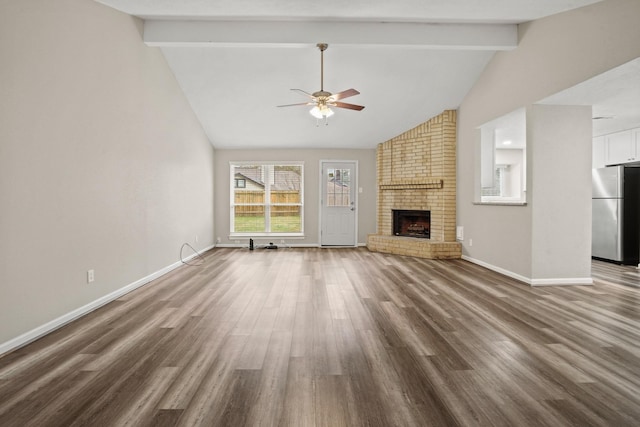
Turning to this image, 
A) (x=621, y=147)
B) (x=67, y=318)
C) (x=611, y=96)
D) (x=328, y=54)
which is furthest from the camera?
(x=621, y=147)

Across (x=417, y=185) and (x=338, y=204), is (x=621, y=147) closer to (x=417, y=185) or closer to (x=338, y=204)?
(x=417, y=185)

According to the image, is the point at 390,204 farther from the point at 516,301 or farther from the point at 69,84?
the point at 69,84

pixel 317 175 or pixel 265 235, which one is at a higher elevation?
pixel 317 175

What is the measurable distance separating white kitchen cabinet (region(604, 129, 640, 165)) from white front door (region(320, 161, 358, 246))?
4735mm

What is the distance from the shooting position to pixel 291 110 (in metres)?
6.29

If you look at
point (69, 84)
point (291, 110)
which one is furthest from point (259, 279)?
point (291, 110)

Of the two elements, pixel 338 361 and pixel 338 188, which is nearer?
pixel 338 361

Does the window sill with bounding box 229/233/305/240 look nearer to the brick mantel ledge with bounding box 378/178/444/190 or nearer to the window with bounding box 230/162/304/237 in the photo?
the window with bounding box 230/162/304/237

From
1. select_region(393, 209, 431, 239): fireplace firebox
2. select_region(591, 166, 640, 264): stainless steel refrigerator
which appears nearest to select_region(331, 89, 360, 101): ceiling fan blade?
select_region(393, 209, 431, 239): fireplace firebox

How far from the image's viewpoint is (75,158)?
300 cm

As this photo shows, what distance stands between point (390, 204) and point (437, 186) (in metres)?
1.26

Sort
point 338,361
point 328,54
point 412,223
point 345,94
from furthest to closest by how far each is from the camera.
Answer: point 412,223 → point 328,54 → point 345,94 → point 338,361

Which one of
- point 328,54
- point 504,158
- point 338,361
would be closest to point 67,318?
point 338,361

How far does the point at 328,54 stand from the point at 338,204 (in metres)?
3.75
